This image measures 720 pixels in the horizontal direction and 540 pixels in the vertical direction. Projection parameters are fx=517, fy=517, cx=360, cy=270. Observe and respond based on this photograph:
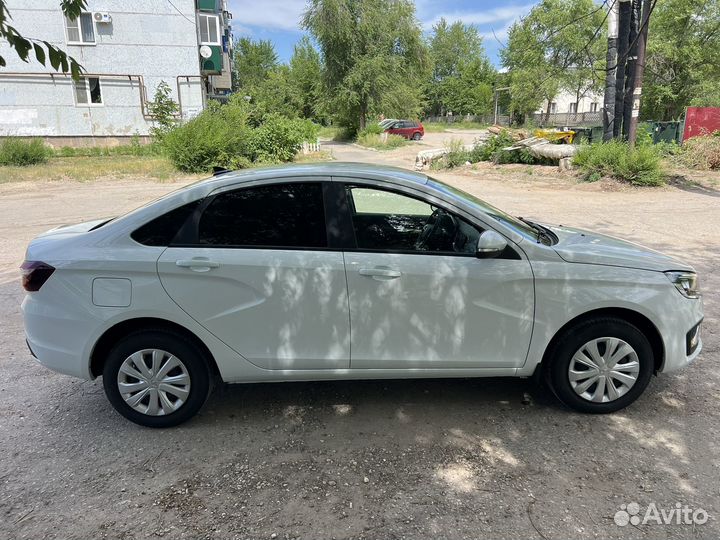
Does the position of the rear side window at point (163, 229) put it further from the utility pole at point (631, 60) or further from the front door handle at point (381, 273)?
Answer: the utility pole at point (631, 60)

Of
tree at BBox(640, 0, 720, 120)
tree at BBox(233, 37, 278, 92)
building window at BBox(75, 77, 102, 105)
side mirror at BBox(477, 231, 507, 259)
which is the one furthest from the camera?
tree at BBox(233, 37, 278, 92)

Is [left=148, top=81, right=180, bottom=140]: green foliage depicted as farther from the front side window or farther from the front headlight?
the front headlight

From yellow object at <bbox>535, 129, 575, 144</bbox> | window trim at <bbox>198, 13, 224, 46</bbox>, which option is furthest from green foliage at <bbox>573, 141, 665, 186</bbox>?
window trim at <bbox>198, 13, 224, 46</bbox>

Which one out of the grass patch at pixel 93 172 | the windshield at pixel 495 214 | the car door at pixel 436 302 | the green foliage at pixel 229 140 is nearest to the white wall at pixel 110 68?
→ the grass patch at pixel 93 172

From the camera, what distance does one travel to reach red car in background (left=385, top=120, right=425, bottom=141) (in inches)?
1490

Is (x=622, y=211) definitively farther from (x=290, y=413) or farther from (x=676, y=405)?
(x=290, y=413)

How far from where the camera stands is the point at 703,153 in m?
16.8

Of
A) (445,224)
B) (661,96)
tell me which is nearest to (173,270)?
(445,224)

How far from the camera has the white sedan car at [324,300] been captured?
322 centimetres

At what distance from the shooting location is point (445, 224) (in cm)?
345

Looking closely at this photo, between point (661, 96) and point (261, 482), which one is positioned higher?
point (661, 96)

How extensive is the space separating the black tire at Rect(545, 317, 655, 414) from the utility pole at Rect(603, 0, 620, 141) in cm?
1564

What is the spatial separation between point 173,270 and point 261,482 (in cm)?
136

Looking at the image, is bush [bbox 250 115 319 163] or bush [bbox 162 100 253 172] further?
bush [bbox 250 115 319 163]
